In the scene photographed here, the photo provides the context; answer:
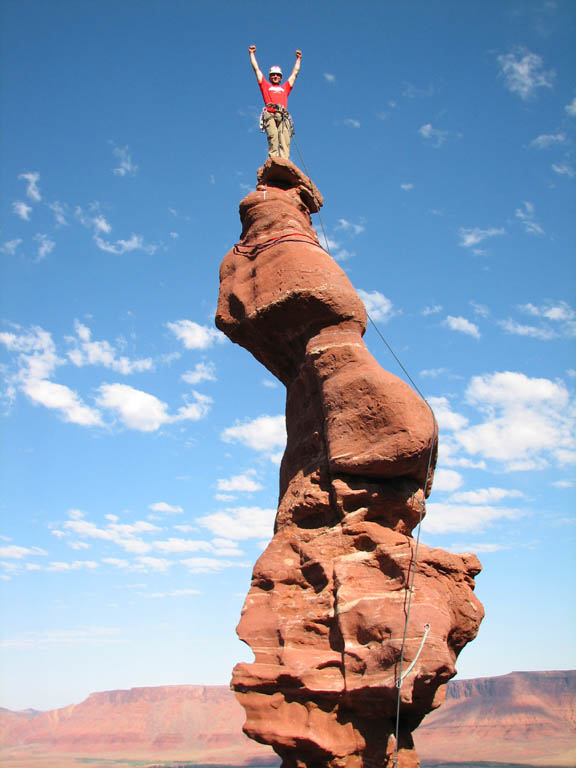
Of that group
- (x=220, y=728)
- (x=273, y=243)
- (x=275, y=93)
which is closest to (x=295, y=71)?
(x=275, y=93)

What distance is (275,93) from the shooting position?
642 inches

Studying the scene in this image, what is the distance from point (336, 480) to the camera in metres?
10.6

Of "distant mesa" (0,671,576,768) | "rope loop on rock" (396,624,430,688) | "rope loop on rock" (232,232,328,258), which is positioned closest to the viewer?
"rope loop on rock" (396,624,430,688)

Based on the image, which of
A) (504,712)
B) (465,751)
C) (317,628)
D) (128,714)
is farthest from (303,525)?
(128,714)

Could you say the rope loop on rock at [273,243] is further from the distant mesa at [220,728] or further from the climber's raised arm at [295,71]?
the distant mesa at [220,728]

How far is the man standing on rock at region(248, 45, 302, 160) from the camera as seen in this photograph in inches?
624

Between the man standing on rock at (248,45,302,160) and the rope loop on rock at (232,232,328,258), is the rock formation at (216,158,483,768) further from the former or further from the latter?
the man standing on rock at (248,45,302,160)

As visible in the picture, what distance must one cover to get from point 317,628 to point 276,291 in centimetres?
590

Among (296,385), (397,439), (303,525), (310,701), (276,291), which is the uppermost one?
(276,291)

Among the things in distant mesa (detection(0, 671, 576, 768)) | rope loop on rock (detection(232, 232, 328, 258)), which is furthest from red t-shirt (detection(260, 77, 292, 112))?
distant mesa (detection(0, 671, 576, 768))

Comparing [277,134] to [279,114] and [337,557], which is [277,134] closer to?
[279,114]

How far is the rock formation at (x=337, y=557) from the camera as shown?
29.8 feet

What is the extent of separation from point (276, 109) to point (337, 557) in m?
11.4

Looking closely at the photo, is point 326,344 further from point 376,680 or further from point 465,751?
point 465,751
